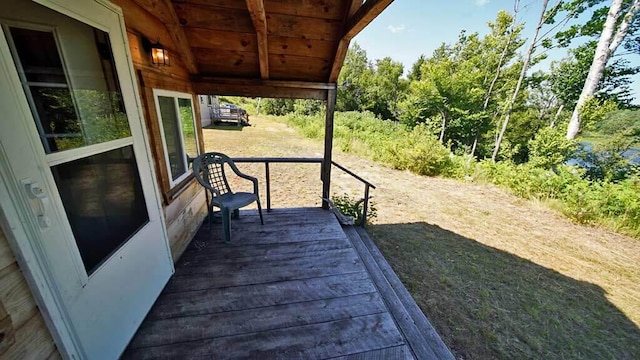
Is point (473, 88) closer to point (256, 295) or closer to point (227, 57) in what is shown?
point (227, 57)

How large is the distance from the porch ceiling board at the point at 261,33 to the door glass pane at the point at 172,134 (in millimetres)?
500

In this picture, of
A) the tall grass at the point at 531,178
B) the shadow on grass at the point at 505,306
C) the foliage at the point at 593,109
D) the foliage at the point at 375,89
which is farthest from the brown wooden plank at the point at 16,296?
the foliage at the point at 375,89

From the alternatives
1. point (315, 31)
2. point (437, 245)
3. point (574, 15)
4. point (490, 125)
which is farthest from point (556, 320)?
point (490, 125)

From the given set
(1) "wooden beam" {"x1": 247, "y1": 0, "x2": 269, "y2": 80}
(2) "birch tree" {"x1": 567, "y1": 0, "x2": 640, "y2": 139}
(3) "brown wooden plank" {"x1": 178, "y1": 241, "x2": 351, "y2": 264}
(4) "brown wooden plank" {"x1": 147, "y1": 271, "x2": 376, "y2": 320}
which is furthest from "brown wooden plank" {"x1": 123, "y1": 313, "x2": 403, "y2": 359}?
(2) "birch tree" {"x1": 567, "y1": 0, "x2": 640, "y2": 139}

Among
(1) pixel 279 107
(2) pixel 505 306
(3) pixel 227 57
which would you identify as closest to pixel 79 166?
(3) pixel 227 57

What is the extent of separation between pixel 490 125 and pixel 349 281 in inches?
559

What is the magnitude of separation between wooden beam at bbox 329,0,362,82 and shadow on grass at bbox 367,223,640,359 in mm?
2505

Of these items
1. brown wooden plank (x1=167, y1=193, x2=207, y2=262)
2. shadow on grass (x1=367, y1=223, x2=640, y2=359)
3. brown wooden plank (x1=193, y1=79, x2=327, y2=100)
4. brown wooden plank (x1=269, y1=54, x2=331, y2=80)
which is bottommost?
shadow on grass (x1=367, y1=223, x2=640, y2=359)

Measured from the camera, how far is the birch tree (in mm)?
6285

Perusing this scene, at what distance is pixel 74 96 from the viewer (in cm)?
113

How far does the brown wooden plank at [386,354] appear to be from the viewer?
1.38m

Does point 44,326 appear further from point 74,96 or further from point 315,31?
point 315,31

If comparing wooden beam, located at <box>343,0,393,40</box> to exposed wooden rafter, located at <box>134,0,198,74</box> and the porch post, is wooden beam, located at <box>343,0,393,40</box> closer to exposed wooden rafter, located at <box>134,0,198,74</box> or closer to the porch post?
the porch post

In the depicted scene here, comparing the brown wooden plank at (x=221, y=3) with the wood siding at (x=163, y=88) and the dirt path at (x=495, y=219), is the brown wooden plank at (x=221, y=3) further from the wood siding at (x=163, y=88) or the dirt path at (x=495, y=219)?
the dirt path at (x=495, y=219)
